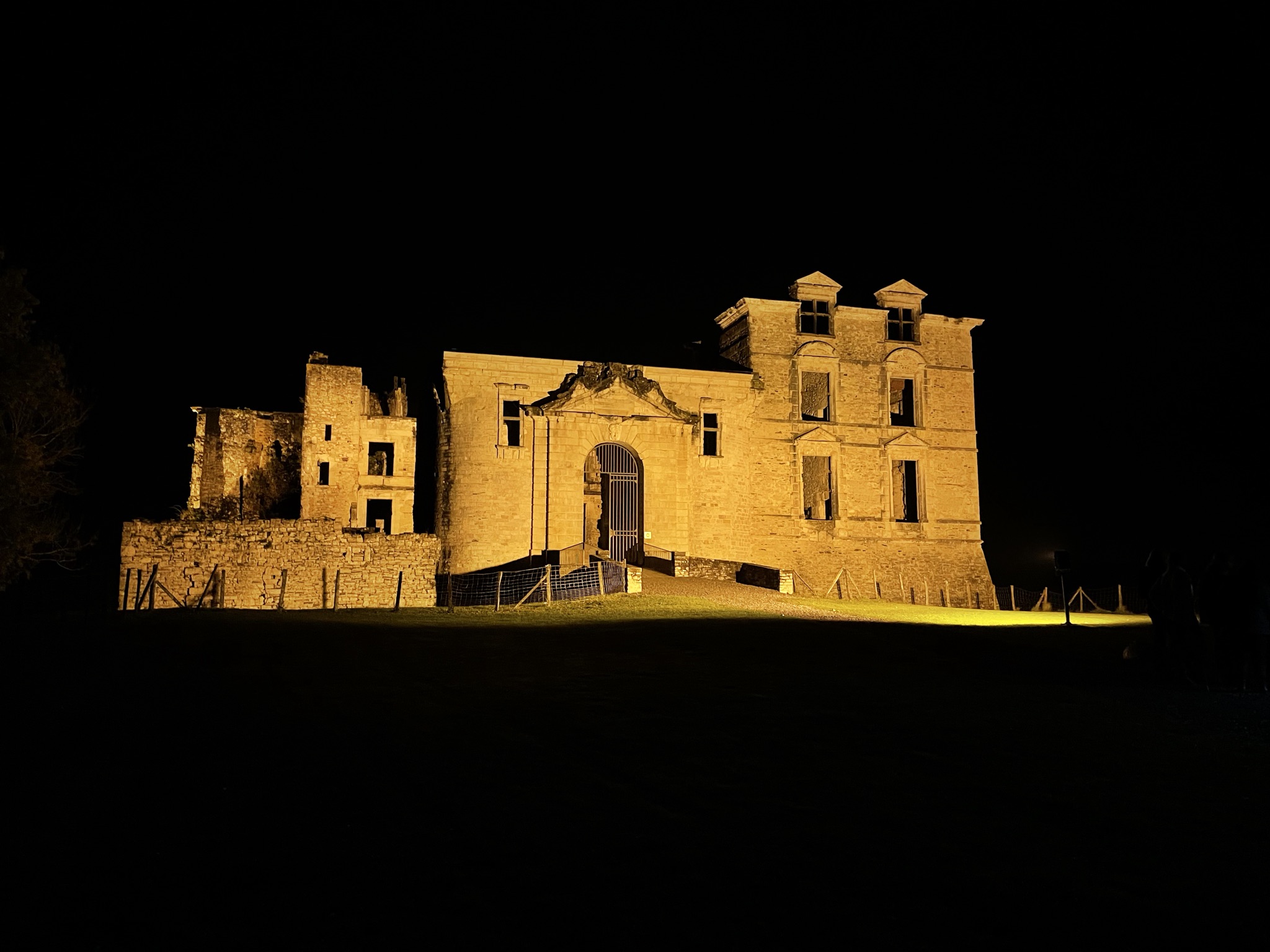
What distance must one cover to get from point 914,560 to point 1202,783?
31420mm

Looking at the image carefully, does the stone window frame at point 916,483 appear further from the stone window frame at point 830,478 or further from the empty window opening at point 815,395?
the empty window opening at point 815,395

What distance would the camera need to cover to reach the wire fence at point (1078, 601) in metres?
32.3

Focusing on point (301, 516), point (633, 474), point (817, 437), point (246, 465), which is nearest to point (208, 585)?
point (301, 516)

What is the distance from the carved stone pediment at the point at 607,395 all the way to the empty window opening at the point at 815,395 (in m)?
8.54

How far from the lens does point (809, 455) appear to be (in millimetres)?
38344

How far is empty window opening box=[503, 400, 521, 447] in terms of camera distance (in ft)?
107

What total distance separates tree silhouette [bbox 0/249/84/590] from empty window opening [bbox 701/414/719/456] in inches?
791

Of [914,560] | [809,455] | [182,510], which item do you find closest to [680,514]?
[809,455]

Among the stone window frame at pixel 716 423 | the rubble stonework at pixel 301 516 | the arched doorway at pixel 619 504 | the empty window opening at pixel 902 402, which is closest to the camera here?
the rubble stonework at pixel 301 516

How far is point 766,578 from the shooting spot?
2912cm

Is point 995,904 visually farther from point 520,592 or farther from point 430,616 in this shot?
point 520,592

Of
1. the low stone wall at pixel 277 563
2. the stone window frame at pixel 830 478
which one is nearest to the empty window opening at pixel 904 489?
the stone window frame at pixel 830 478

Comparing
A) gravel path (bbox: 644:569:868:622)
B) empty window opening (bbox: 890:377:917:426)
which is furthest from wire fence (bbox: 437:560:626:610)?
empty window opening (bbox: 890:377:917:426)

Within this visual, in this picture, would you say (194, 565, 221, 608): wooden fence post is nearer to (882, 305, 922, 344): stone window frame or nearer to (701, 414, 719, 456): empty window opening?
(701, 414, 719, 456): empty window opening
